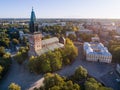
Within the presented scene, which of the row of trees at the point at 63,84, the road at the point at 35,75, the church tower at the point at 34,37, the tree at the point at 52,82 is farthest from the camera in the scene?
the church tower at the point at 34,37

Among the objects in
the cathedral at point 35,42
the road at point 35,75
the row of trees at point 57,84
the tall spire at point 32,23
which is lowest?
the road at point 35,75

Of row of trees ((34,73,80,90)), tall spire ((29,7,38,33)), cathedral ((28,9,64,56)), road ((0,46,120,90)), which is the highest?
tall spire ((29,7,38,33))

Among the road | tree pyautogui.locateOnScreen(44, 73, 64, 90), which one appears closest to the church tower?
the road

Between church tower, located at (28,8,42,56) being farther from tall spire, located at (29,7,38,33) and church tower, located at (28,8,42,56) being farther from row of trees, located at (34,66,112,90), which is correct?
row of trees, located at (34,66,112,90)

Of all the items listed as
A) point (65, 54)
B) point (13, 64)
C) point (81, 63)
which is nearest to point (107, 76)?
point (81, 63)

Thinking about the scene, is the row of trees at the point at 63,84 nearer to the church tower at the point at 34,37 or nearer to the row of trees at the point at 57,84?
the row of trees at the point at 57,84

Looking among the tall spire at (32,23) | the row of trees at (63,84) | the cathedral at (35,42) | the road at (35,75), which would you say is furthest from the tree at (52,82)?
the tall spire at (32,23)

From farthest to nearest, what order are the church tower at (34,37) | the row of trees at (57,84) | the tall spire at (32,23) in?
1. the church tower at (34,37)
2. the tall spire at (32,23)
3. the row of trees at (57,84)

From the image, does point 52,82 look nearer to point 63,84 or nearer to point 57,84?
point 57,84

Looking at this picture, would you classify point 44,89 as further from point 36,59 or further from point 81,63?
point 81,63
